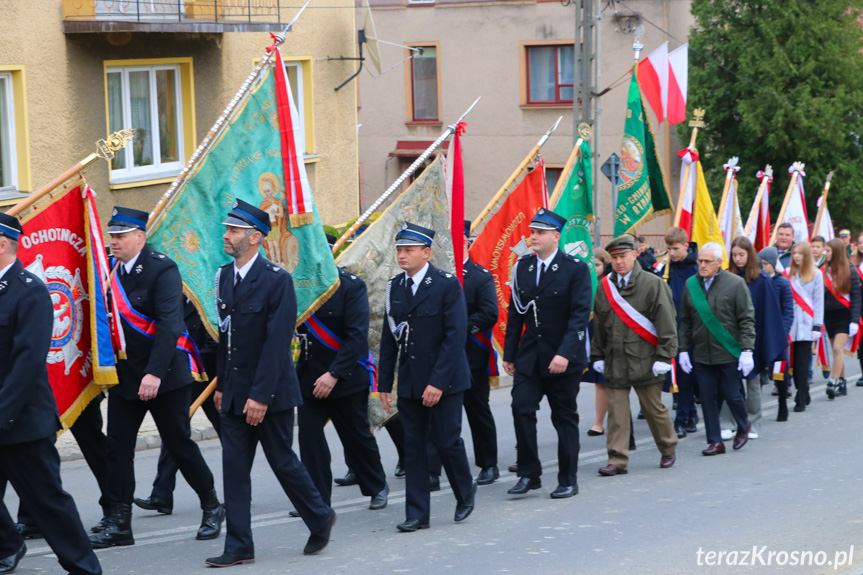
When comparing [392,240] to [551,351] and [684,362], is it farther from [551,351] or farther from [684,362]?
[684,362]

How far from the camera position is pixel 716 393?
10.6 m

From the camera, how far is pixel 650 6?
2973cm

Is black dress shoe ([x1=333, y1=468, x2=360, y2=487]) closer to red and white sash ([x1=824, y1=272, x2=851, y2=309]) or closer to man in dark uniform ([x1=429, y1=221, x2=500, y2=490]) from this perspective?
man in dark uniform ([x1=429, y1=221, x2=500, y2=490])

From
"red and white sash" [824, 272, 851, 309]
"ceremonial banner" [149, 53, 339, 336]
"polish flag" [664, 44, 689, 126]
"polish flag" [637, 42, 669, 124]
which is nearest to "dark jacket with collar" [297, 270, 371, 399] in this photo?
"ceremonial banner" [149, 53, 339, 336]

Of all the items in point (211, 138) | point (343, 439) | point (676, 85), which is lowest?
point (343, 439)

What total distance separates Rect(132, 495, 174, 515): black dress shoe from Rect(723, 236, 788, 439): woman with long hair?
536 cm

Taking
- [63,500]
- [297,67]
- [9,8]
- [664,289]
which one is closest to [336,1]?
[297,67]

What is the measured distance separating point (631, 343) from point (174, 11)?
33.2ft

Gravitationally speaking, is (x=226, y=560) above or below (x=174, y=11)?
below

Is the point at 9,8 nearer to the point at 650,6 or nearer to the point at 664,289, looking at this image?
the point at 664,289

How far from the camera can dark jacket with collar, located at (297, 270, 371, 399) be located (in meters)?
8.23

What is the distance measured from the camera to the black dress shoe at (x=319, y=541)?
7.14 metres

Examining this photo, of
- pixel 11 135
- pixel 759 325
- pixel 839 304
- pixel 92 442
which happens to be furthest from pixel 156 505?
pixel 839 304

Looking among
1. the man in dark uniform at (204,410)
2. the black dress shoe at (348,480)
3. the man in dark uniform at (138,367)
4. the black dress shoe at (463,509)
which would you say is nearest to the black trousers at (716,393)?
the black dress shoe at (348,480)
